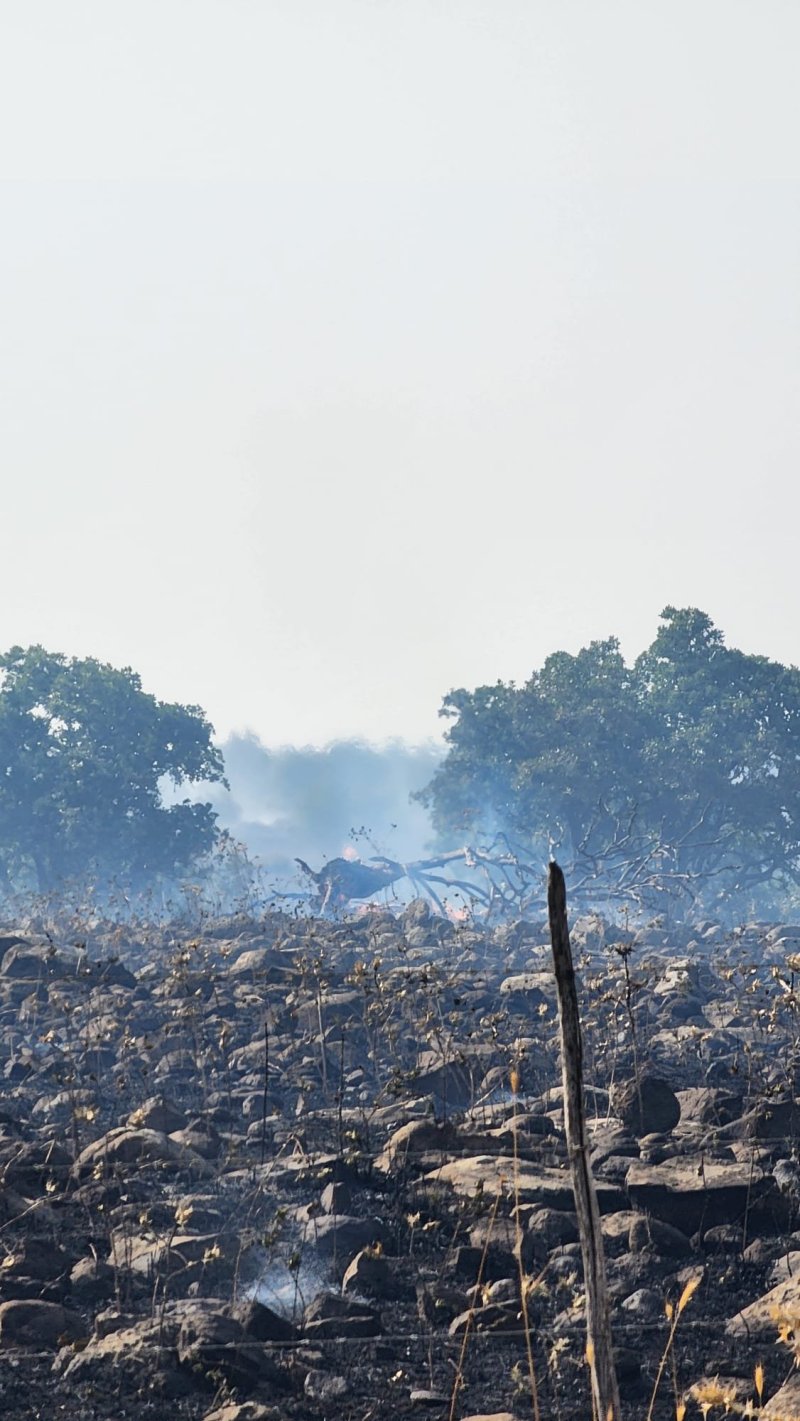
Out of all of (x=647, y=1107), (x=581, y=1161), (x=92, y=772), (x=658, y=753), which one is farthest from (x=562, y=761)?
(x=581, y=1161)

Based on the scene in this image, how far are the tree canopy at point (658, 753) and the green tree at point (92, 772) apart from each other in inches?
357

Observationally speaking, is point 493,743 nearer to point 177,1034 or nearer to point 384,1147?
point 177,1034

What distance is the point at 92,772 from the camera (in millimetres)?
46750

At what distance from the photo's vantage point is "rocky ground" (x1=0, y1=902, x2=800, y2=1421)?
24.6 feet

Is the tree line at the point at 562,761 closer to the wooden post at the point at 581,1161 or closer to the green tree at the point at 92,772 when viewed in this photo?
the green tree at the point at 92,772

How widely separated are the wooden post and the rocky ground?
26cm

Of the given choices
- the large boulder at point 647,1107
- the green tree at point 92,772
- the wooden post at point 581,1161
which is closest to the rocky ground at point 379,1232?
the large boulder at point 647,1107

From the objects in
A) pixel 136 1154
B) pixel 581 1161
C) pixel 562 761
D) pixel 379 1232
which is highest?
pixel 562 761

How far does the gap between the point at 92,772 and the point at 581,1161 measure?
43.2 m

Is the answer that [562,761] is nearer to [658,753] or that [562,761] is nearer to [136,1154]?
[658,753]

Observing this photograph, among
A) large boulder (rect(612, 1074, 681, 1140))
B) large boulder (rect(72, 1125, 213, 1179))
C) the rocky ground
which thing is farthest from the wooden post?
large boulder (rect(612, 1074, 681, 1140))

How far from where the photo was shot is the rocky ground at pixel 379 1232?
296 inches

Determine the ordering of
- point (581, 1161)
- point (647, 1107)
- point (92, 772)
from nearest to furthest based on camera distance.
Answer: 1. point (581, 1161)
2. point (647, 1107)
3. point (92, 772)

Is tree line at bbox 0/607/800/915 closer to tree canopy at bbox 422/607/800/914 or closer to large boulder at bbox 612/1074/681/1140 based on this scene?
tree canopy at bbox 422/607/800/914
